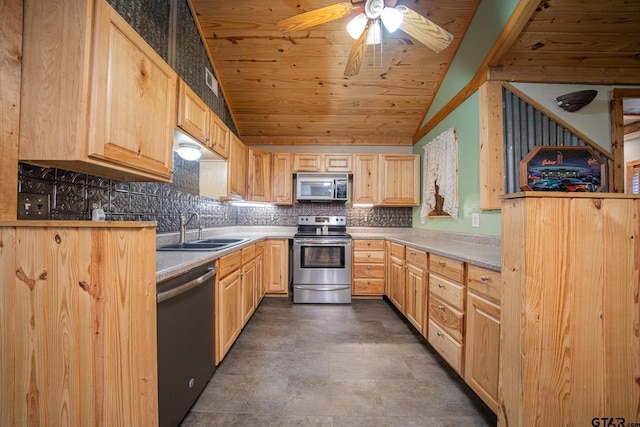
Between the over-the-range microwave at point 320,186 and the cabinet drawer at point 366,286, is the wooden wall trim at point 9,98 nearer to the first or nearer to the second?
the over-the-range microwave at point 320,186

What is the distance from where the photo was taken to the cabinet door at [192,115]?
1638 millimetres

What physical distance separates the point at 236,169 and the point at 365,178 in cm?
195

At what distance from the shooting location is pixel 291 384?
1732 mm

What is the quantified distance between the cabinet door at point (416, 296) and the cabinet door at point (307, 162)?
6.68ft

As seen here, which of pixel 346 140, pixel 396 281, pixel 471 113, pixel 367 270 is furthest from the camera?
pixel 346 140

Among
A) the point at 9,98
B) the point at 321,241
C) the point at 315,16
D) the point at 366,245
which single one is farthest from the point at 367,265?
the point at 9,98

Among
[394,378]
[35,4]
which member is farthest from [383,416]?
[35,4]

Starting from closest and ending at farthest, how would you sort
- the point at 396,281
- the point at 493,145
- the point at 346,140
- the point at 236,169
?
the point at 493,145 < the point at 236,169 < the point at 396,281 < the point at 346,140

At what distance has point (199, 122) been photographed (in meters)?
1.89

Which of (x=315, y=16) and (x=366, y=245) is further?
(x=366, y=245)

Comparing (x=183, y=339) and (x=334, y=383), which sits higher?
(x=183, y=339)

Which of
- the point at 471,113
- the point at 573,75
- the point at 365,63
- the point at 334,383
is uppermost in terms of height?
the point at 365,63

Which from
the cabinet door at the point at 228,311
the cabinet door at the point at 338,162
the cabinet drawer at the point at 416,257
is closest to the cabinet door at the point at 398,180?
the cabinet door at the point at 338,162

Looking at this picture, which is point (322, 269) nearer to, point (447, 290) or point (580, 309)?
point (447, 290)
